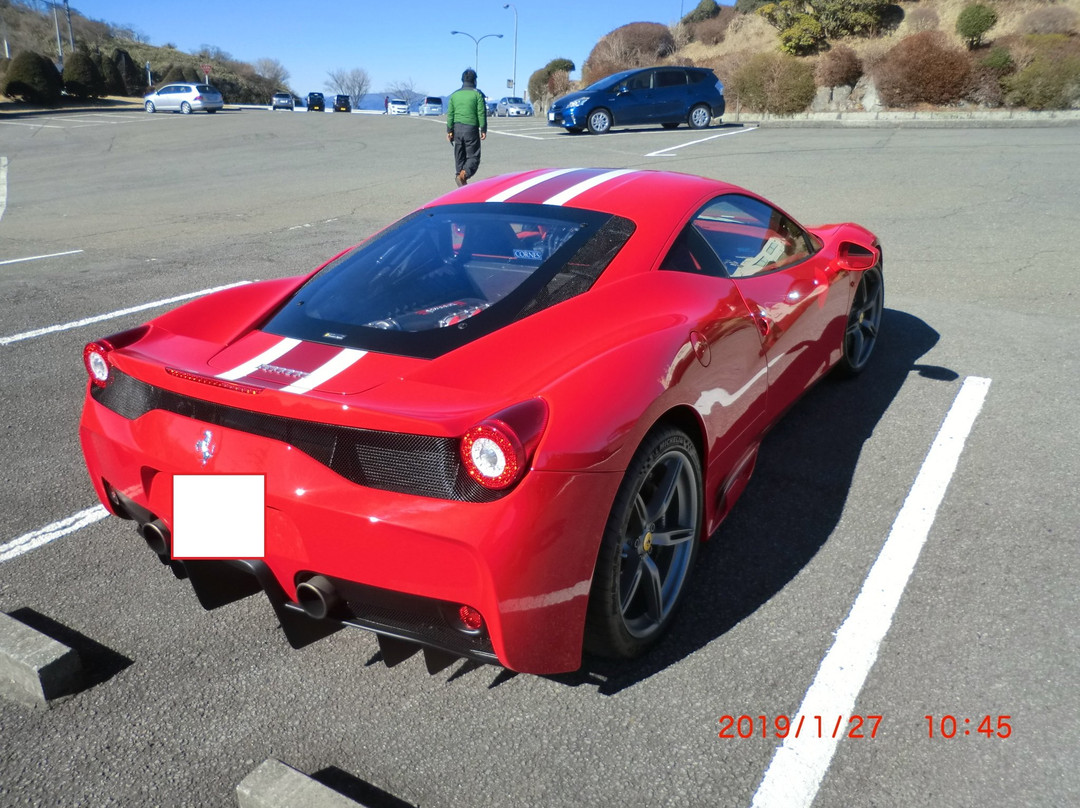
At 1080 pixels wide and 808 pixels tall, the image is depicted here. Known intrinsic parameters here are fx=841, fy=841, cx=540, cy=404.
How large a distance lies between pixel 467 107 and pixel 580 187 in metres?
9.26

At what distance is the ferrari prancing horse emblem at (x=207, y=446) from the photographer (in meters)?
2.21

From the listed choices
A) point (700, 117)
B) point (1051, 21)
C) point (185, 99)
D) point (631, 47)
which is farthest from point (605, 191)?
point (631, 47)

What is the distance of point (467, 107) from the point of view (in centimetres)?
1195

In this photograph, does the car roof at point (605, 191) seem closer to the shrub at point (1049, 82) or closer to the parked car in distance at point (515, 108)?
the shrub at point (1049, 82)

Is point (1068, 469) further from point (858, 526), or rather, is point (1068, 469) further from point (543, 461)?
point (543, 461)

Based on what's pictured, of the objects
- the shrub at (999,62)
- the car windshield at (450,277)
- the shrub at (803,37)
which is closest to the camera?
the car windshield at (450,277)

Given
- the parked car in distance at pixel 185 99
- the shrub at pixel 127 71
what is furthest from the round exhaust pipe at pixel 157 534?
the shrub at pixel 127 71

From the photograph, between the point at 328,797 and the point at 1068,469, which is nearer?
the point at 328,797

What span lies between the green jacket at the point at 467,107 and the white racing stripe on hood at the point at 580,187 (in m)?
8.89

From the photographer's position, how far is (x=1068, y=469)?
380 cm

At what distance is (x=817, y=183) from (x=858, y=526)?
10168 mm

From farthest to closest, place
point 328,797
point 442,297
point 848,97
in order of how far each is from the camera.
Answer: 1. point 848,97
2. point 442,297
3. point 328,797

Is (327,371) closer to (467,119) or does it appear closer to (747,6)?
(467,119)

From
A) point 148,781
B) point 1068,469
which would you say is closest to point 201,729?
point 148,781
